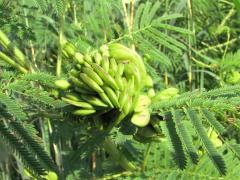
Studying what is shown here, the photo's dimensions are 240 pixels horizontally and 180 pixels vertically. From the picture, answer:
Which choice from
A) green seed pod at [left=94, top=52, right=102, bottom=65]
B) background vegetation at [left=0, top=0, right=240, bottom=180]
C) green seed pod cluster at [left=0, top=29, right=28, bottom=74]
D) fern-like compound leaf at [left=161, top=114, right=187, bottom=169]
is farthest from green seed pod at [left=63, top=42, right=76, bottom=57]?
fern-like compound leaf at [left=161, top=114, right=187, bottom=169]

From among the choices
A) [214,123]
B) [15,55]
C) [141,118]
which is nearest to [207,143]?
[214,123]

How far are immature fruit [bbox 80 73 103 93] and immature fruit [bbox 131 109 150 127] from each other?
0.12m

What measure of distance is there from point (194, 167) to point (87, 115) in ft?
1.72

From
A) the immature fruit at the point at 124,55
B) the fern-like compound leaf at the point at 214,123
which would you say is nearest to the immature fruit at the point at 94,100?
the immature fruit at the point at 124,55

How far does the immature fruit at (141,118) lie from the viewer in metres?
1.09

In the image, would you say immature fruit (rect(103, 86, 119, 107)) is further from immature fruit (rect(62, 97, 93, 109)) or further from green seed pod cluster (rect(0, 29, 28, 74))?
green seed pod cluster (rect(0, 29, 28, 74))

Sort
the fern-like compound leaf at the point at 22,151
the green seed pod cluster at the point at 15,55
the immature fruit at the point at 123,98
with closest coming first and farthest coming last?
1. the fern-like compound leaf at the point at 22,151
2. the immature fruit at the point at 123,98
3. the green seed pod cluster at the point at 15,55

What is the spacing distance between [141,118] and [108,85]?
12 centimetres

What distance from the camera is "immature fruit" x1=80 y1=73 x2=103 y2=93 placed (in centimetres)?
104

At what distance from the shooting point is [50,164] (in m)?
0.98

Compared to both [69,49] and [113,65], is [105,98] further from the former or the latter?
[69,49]

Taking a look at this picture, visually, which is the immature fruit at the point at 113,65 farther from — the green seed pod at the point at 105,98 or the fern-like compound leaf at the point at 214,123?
the fern-like compound leaf at the point at 214,123

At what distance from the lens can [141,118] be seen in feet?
3.60

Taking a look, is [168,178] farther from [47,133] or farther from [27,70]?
[47,133]
